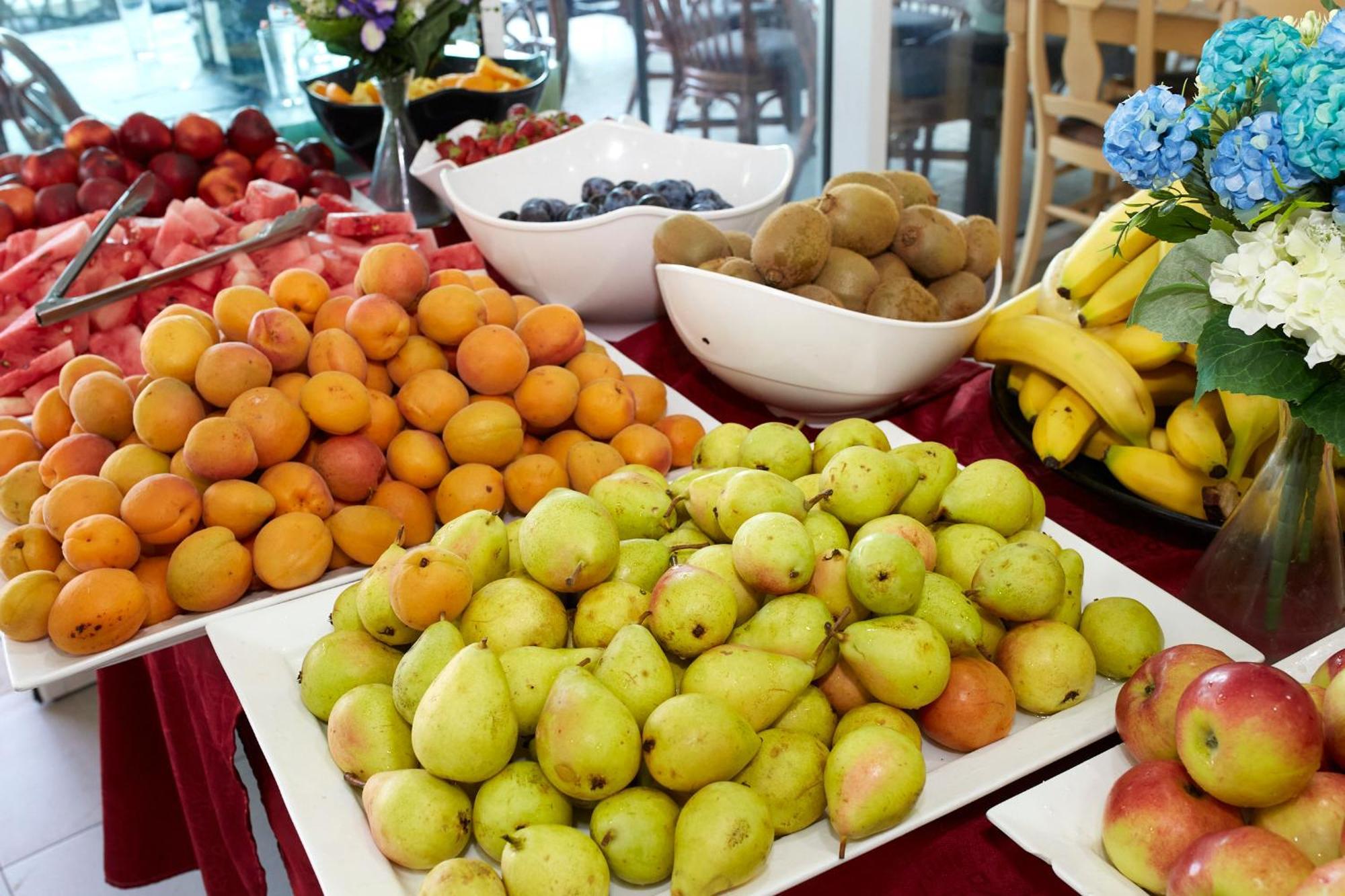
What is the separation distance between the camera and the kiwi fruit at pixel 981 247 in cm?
109

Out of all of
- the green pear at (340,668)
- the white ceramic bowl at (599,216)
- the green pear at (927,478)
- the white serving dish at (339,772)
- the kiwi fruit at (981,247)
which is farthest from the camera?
the white ceramic bowl at (599,216)

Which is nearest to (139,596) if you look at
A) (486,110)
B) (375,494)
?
(375,494)

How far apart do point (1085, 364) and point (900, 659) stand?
0.49 meters

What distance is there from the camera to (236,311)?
97 cm

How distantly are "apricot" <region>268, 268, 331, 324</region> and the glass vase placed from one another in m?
0.81

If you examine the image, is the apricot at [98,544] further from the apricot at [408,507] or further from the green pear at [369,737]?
the green pear at [369,737]

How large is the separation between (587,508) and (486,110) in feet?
4.49

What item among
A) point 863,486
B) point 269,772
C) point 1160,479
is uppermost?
point 863,486

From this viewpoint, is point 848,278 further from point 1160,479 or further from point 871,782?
point 871,782

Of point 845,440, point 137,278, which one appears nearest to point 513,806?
point 845,440

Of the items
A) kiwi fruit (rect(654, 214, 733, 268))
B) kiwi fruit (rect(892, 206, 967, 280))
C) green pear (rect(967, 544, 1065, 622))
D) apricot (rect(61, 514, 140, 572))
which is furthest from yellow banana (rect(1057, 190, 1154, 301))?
apricot (rect(61, 514, 140, 572))

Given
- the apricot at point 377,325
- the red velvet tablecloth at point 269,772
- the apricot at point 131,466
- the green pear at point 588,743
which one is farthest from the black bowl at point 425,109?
the green pear at point 588,743

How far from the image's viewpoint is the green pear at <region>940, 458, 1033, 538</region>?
74 centimetres

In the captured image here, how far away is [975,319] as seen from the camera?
1.03 metres
